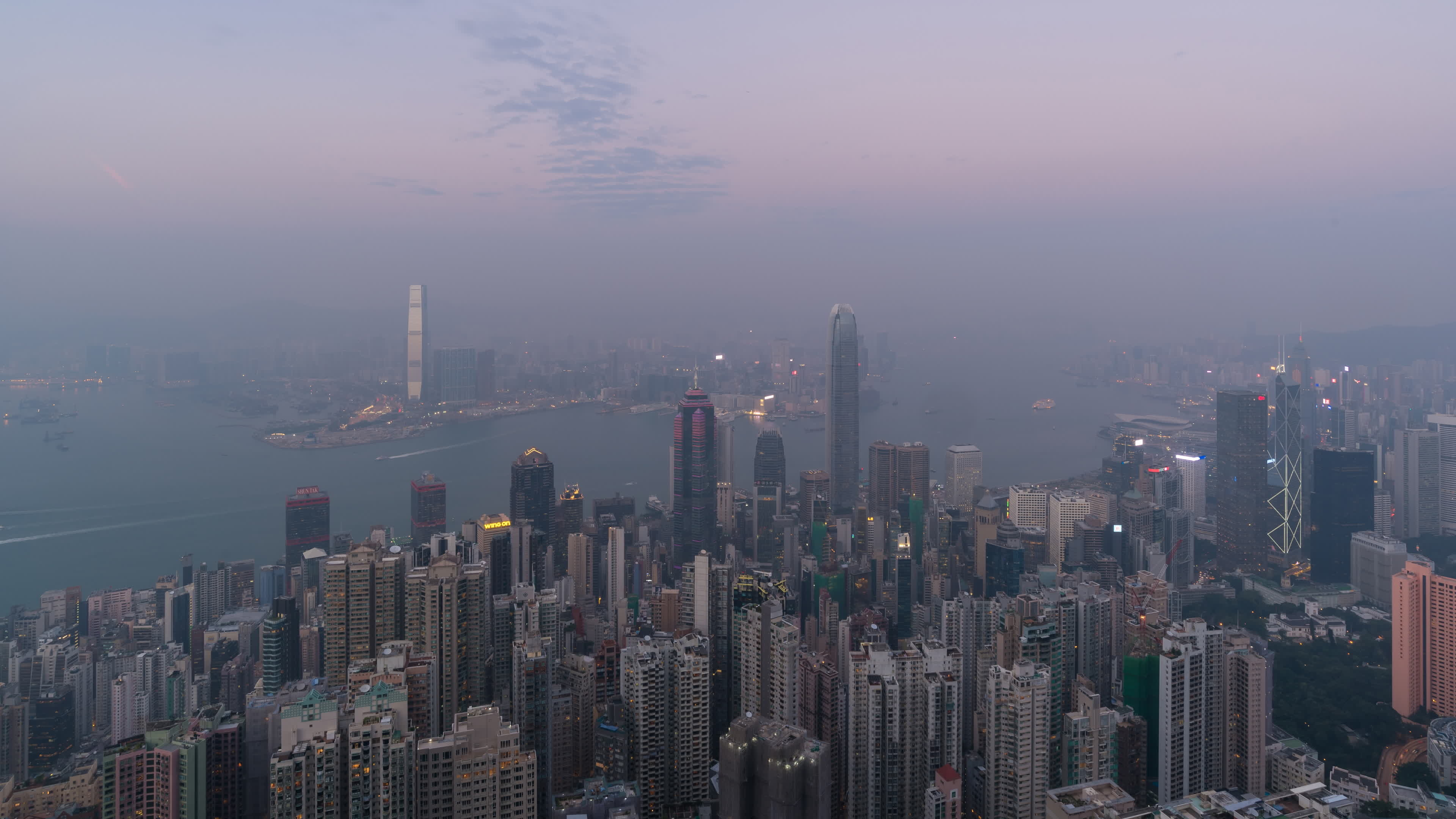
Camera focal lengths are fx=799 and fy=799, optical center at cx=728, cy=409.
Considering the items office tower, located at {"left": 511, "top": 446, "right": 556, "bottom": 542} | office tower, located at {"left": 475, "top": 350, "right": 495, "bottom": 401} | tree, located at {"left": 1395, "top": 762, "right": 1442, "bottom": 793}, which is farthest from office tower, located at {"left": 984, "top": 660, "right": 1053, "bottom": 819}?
office tower, located at {"left": 475, "top": 350, "right": 495, "bottom": 401}

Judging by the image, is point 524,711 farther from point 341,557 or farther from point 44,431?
point 44,431

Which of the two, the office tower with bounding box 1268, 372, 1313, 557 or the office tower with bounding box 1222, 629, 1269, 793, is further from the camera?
the office tower with bounding box 1268, 372, 1313, 557

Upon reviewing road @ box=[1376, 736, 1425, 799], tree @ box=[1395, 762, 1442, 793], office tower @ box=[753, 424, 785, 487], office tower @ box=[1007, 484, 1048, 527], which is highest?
office tower @ box=[753, 424, 785, 487]

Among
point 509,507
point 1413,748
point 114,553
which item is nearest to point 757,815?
point 1413,748

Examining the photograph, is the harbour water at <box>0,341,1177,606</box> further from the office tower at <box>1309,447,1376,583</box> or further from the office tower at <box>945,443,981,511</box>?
the office tower at <box>1309,447,1376,583</box>

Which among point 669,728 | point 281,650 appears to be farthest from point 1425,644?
point 281,650

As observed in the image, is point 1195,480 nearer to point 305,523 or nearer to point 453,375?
point 453,375
